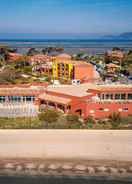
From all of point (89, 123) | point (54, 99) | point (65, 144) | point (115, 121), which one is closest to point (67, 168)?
point (65, 144)

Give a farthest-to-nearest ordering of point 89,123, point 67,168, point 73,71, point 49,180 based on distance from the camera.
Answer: point 73,71 → point 89,123 → point 67,168 → point 49,180

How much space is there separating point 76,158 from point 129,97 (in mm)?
6595

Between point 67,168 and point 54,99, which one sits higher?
point 67,168

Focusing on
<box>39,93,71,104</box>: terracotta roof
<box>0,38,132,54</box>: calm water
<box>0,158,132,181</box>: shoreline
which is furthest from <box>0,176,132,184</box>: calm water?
<box>0,38,132,54</box>: calm water

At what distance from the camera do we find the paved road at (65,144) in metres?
6.54

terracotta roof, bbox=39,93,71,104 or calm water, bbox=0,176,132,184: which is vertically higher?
calm water, bbox=0,176,132,184

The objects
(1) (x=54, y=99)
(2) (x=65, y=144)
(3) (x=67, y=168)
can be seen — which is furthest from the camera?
(1) (x=54, y=99)

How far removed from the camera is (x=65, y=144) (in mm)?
6582

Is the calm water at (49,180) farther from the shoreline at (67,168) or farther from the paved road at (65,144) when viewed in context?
the paved road at (65,144)

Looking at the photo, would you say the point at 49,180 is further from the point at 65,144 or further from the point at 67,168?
the point at 65,144

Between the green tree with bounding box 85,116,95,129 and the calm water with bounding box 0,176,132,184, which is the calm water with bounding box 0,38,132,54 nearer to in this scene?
the green tree with bounding box 85,116,95,129

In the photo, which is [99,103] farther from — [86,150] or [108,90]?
[86,150]

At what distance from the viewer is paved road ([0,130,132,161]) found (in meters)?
6.54

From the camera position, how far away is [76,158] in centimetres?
659
